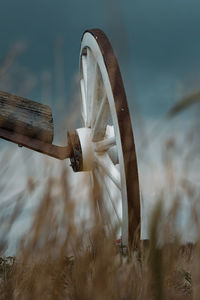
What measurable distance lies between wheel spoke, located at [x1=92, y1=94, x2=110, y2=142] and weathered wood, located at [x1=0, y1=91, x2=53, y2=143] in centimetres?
85

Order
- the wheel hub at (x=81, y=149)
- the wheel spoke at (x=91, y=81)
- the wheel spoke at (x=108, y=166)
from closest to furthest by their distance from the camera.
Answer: the wheel spoke at (x=108, y=166) < the wheel hub at (x=81, y=149) < the wheel spoke at (x=91, y=81)

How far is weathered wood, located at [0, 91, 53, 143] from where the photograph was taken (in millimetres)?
2414

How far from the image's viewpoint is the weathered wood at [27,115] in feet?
7.92

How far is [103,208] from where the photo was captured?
1.36m

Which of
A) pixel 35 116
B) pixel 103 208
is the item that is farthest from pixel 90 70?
pixel 103 208

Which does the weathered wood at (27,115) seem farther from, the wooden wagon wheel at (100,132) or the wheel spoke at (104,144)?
the wheel spoke at (104,144)

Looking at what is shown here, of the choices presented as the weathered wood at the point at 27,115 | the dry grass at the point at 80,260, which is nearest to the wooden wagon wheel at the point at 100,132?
the weathered wood at the point at 27,115

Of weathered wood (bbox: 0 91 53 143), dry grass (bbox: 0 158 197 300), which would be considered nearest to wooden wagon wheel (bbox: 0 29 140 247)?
weathered wood (bbox: 0 91 53 143)

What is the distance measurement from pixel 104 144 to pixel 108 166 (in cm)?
21

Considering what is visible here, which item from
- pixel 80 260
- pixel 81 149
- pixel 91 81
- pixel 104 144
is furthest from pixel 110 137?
pixel 80 260

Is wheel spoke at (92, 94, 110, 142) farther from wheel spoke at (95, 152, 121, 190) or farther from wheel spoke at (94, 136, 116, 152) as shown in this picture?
wheel spoke at (95, 152, 121, 190)

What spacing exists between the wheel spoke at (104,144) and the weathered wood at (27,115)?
85cm

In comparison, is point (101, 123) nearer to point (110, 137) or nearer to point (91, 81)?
point (110, 137)

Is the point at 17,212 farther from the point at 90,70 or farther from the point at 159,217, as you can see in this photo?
the point at 90,70
